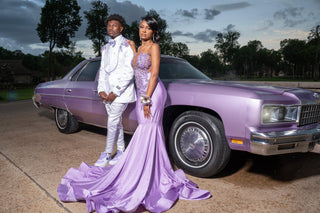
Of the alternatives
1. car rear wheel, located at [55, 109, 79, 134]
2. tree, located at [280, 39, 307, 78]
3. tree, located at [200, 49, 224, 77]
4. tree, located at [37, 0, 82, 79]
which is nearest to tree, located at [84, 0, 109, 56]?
tree, located at [37, 0, 82, 79]

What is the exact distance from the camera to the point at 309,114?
3.15m

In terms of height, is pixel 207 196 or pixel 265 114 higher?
pixel 265 114

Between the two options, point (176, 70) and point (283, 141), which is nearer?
point (283, 141)

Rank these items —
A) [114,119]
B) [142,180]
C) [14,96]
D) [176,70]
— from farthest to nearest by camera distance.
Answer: [14,96], [176,70], [114,119], [142,180]

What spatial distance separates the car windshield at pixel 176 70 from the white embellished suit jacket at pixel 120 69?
751mm

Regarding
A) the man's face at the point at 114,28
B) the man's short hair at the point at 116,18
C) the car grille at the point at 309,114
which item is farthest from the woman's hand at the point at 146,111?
the car grille at the point at 309,114

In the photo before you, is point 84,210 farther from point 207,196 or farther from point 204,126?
point 204,126

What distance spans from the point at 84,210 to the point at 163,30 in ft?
159

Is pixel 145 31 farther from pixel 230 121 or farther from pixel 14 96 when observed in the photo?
pixel 14 96

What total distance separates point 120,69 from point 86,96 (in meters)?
1.58

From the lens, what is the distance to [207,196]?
2.79 meters

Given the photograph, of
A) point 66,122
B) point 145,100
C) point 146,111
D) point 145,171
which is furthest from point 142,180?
point 66,122

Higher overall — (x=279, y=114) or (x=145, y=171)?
(x=279, y=114)

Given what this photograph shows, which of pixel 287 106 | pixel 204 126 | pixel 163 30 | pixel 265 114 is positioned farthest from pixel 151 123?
pixel 163 30
